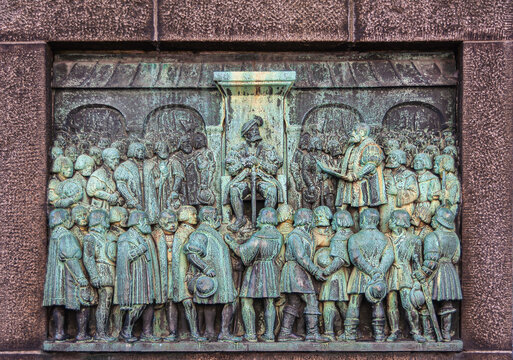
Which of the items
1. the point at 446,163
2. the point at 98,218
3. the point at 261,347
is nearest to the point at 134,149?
the point at 98,218

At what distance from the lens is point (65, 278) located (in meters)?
9.05

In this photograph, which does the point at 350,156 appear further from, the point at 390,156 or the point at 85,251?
the point at 85,251

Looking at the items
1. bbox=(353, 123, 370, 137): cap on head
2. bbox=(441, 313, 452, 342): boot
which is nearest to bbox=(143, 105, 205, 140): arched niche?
bbox=(353, 123, 370, 137): cap on head

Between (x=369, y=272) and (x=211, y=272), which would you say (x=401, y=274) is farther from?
(x=211, y=272)

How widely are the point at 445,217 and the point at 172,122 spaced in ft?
9.43

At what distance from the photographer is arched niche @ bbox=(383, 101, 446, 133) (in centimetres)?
960

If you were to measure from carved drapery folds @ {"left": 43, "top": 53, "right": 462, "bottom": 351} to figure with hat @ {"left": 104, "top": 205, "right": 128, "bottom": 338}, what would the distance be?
0.09 ft

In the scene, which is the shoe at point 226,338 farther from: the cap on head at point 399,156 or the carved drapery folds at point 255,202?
the cap on head at point 399,156

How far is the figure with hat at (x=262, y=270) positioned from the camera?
898 centimetres

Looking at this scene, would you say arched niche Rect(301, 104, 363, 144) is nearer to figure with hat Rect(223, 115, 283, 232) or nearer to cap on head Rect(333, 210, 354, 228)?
figure with hat Rect(223, 115, 283, 232)

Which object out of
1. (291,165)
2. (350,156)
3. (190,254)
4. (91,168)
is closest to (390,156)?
(350,156)

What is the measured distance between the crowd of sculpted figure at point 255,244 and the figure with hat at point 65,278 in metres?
0.01

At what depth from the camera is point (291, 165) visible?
9.46 meters

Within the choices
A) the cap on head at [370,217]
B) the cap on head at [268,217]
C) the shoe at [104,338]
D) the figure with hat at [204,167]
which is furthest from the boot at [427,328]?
the shoe at [104,338]
